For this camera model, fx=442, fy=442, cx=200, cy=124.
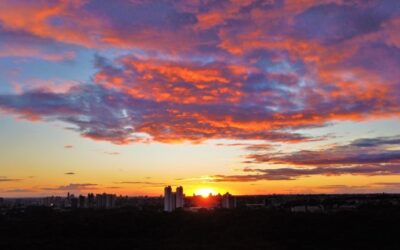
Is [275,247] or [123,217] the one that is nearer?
[275,247]

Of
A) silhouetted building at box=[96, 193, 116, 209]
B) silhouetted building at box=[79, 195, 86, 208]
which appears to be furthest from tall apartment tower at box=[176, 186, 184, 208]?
silhouetted building at box=[79, 195, 86, 208]

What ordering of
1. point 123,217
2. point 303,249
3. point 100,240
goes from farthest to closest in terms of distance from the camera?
point 123,217 < point 100,240 < point 303,249

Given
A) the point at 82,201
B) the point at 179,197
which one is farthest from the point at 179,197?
the point at 82,201

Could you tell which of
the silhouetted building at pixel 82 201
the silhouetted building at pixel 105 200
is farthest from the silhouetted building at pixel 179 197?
the silhouetted building at pixel 82 201

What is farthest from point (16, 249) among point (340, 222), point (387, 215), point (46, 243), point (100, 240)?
point (387, 215)

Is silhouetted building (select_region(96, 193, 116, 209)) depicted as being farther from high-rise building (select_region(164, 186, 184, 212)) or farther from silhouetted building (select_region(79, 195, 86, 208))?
high-rise building (select_region(164, 186, 184, 212))

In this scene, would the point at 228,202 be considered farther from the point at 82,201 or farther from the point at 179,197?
the point at 82,201

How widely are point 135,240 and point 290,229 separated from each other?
87.7ft

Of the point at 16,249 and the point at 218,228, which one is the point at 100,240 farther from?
the point at 218,228

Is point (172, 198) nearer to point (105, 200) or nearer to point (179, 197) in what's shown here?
point (179, 197)

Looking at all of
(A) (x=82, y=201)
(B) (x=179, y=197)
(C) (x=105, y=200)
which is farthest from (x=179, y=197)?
(A) (x=82, y=201)

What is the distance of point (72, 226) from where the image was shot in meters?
87.1

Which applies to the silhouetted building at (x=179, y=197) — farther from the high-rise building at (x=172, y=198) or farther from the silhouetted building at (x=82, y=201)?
the silhouetted building at (x=82, y=201)

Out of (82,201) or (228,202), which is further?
(82,201)
